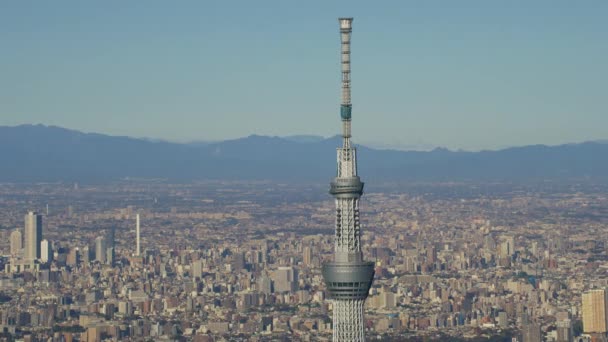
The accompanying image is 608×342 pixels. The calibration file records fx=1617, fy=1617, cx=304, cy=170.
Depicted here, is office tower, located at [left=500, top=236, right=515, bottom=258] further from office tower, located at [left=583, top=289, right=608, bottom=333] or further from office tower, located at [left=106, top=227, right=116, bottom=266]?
office tower, located at [left=583, top=289, right=608, bottom=333]

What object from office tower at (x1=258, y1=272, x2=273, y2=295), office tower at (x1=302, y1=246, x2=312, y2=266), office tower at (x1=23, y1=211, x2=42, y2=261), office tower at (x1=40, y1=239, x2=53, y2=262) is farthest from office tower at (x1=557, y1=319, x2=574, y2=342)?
office tower at (x1=23, y1=211, x2=42, y2=261)

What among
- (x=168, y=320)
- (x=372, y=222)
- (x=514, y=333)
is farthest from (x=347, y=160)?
(x=372, y=222)

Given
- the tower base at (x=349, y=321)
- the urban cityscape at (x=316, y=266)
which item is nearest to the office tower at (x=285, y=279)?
the urban cityscape at (x=316, y=266)

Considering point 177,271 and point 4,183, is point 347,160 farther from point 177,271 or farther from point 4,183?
point 4,183

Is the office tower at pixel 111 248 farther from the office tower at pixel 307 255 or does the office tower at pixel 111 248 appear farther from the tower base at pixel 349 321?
the tower base at pixel 349 321

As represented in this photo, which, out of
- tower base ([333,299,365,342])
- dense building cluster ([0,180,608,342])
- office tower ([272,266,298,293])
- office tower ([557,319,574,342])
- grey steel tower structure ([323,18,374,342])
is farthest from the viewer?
office tower ([272,266,298,293])

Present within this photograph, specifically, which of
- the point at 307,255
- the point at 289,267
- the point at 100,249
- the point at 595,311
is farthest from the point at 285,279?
the point at 595,311

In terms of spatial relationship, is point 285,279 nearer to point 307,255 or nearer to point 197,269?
point 197,269
